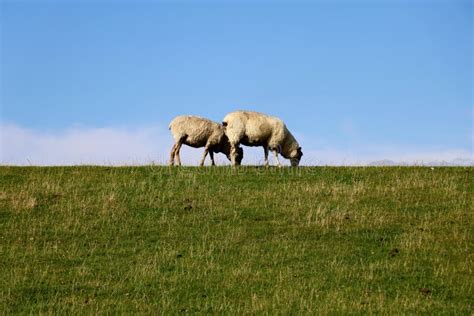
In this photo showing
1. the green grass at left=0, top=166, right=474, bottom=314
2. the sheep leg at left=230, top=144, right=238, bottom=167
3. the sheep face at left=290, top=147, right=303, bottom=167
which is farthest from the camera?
the sheep face at left=290, top=147, right=303, bottom=167

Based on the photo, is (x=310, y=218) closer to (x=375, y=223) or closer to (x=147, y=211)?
(x=375, y=223)

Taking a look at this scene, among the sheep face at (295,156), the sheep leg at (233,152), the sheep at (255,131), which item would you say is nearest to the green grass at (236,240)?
the sheep leg at (233,152)

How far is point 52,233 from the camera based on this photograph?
1894cm

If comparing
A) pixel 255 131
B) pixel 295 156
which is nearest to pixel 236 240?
pixel 255 131

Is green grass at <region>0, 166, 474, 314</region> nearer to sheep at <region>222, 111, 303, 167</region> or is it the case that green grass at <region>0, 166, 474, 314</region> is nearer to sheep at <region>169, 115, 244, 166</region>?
sheep at <region>169, 115, 244, 166</region>

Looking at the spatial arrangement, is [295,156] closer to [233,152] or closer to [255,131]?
[255,131]

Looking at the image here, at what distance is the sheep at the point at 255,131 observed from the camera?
95.0 feet

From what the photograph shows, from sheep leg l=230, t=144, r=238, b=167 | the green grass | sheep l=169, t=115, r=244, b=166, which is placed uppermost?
sheep l=169, t=115, r=244, b=166

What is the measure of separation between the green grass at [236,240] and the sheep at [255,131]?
103 inches

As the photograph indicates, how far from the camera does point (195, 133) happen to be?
1126 inches

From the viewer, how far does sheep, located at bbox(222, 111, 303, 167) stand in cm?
2895

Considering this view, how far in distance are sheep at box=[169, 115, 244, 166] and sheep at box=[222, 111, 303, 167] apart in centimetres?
39

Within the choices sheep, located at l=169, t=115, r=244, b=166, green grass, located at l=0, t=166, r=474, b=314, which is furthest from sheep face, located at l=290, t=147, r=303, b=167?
green grass, located at l=0, t=166, r=474, b=314

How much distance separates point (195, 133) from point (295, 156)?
478 cm
